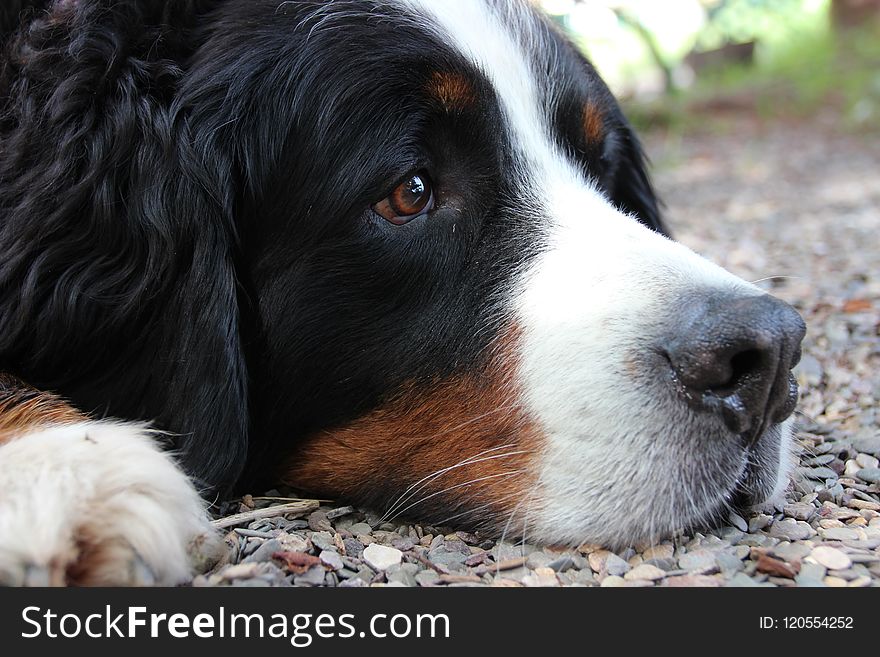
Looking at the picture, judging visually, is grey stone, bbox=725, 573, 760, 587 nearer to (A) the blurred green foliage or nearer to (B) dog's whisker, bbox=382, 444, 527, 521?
(B) dog's whisker, bbox=382, 444, 527, 521

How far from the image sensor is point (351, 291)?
2732mm

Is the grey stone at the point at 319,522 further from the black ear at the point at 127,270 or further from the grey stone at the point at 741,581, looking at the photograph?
the grey stone at the point at 741,581

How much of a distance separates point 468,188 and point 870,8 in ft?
44.6

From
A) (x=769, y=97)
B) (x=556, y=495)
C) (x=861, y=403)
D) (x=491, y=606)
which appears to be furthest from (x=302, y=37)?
(x=769, y=97)

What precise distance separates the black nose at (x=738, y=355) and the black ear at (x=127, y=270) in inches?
48.2

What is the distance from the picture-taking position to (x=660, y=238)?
9.23 feet

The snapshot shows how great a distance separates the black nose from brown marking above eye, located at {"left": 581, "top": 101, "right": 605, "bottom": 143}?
116cm

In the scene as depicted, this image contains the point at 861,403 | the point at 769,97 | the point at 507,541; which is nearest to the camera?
the point at 507,541

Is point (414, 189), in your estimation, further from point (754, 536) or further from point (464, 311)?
point (754, 536)

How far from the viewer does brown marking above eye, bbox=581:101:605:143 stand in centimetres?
338

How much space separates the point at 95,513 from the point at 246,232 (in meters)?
0.99

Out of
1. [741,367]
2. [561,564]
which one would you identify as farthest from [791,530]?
[561,564]

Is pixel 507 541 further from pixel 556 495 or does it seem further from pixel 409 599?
pixel 409 599

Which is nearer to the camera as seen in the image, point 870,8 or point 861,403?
point 861,403
